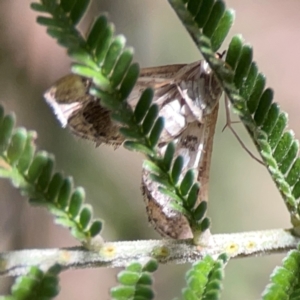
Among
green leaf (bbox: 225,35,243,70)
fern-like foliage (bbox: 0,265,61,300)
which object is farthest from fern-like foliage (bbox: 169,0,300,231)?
fern-like foliage (bbox: 0,265,61,300)

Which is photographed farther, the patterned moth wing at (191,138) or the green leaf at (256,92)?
the patterned moth wing at (191,138)

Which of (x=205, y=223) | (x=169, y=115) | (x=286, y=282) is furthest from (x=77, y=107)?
(x=286, y=282)

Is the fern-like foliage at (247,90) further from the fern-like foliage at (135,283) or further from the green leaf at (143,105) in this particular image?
the fern-like foliage at (135,283)

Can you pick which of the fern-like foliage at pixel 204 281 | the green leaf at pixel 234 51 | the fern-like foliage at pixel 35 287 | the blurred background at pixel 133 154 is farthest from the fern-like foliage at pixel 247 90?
the blurred background at pixel 133 154

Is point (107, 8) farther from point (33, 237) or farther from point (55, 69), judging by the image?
point (33, 237)

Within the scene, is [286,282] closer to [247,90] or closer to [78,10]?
[247,90]

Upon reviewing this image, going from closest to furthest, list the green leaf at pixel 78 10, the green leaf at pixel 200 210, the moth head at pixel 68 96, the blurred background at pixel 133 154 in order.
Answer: the green leaf at pixel 78 10
the green leaf at pixel 200 210
the moth head at pixel 68 96
the blurred background at pixel 133 154

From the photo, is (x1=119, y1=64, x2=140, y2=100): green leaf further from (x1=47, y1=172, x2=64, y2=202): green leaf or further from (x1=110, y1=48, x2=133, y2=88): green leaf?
(x1=47, y1=172, x2=64, y2=202): green leaf
